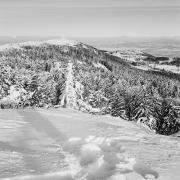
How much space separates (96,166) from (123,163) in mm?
839

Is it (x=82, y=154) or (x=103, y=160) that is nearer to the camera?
(x=103, y=160)

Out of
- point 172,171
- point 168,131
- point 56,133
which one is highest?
point 172,171

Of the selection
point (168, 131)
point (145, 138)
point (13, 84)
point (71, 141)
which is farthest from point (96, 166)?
point (13, 84)

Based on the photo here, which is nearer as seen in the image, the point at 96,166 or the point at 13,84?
the point at 96,166

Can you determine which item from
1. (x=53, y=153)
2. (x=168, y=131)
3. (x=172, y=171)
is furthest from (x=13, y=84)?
(x=172, y=171)

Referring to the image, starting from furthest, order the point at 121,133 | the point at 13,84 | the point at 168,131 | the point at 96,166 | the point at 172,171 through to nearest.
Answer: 1. the point at 13,84
2. the point at 168,131
3. the point at 121,133
4. the point at 96,166
5. the point at 172,171

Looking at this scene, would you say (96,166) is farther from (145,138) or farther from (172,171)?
(145,138)

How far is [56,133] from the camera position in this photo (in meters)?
14.1

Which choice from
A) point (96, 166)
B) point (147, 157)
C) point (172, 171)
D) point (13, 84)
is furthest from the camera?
point (13, 84)

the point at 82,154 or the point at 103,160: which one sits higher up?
the point at 103,160

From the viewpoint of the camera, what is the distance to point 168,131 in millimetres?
36719

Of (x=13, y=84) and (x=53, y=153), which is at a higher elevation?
(x=53, y=153)

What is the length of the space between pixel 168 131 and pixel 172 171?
29647mm

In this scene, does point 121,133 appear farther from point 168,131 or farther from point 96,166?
point 168,131
